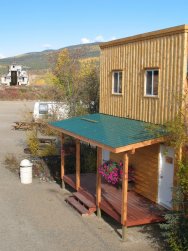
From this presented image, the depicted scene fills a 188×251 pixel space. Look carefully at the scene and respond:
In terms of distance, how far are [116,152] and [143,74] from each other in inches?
167

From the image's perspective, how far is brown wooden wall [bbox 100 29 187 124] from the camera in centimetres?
1110

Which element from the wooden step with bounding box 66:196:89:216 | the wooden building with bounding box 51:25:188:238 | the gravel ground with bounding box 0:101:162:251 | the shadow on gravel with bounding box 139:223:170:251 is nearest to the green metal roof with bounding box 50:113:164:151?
the wooden building with bounding box 51:25:188:238

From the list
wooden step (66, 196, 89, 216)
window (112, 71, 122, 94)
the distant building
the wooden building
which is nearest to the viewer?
the wooden building

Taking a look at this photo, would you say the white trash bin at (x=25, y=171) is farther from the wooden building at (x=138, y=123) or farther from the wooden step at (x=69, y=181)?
the wooden building at (x=138, y=123)

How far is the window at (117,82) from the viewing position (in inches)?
576

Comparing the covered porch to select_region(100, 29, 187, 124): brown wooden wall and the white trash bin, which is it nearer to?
select_region(100, 29, 187, 124): brown wooden wall

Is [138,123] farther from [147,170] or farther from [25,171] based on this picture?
[25,171]

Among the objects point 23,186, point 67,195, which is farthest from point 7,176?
point 67,195

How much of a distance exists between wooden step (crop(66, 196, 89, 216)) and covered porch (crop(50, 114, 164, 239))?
0.35 m

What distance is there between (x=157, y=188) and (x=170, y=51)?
4.42 metres

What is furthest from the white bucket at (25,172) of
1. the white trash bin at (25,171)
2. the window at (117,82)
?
the window at (117,82)

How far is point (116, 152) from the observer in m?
9.73

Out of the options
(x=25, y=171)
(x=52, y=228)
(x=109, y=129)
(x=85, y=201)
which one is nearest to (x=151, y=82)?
(x=109, y=129)

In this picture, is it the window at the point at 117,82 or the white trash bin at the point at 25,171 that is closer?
the window at the point at 117,82
